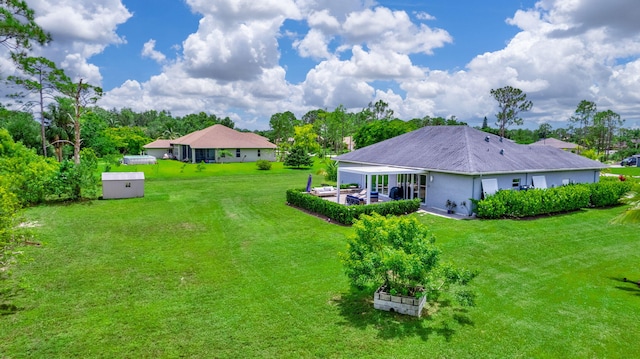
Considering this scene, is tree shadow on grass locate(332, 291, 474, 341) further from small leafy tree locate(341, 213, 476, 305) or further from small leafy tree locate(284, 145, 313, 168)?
small leafy tree locate(284, 145, 313, 168)

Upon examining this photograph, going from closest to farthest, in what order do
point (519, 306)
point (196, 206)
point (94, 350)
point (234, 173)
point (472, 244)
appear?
point (94, 350) → point (519, 306) → point (472, 244) → point (196, 206) → point (234, 173)

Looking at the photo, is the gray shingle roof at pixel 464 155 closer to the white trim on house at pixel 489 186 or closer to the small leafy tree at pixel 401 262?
the white trim on house at pixel 489 186

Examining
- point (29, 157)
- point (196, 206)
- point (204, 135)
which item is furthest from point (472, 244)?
point (204, 135)

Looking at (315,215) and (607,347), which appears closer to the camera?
(607,347)

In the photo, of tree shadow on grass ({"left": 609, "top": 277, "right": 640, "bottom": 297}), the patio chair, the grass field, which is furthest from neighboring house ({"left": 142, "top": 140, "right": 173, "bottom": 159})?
tree shadow on grass ({"left": 609, "top": 277, "right": 640, "bottom": 297})

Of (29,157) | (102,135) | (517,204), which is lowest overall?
(517,204)

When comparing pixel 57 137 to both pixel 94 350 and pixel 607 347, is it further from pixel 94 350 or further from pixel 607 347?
pixel 607 347
